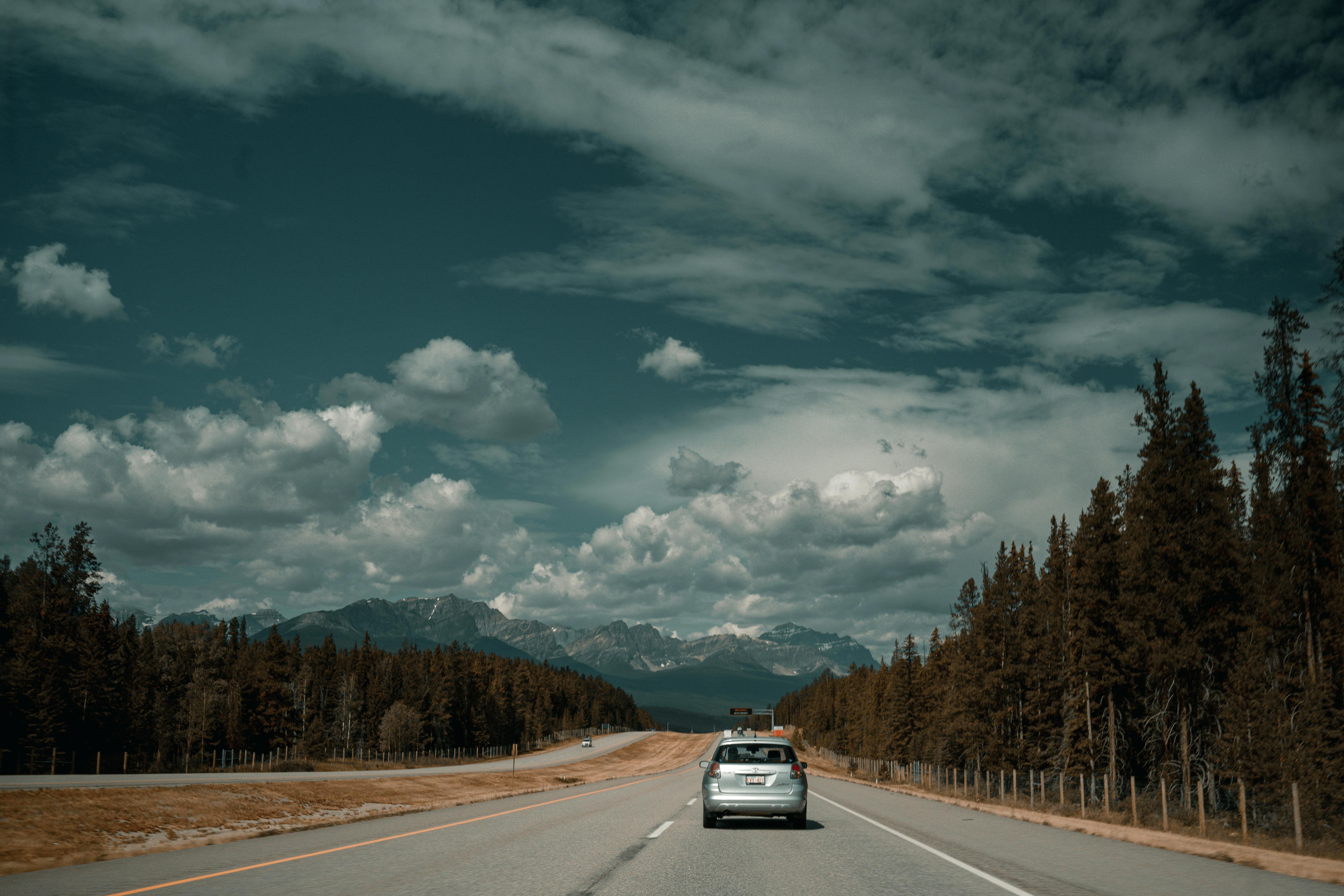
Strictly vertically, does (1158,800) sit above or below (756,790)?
below

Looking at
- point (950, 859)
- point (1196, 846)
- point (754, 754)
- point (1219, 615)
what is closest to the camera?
point (950, 859)

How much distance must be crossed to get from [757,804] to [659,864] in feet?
17.6

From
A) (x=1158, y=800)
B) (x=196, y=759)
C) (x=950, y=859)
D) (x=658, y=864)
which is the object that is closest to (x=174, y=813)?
(x=658, y=864)

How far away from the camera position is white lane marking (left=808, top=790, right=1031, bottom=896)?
9438mm

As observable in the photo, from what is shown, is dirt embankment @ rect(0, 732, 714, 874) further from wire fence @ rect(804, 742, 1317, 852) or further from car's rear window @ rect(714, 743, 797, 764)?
wire fence @ rect(804, 742, 1317, 852)

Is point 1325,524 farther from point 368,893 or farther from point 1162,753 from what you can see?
point 368,893

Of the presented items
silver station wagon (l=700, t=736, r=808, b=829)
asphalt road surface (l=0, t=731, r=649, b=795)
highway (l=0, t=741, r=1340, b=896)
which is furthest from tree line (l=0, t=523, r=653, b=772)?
silver station wagon (l=700, t=736, r=808, b=829)

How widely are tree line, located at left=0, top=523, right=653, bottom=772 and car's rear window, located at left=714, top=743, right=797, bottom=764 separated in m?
62.9

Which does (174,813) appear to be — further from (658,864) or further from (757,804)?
(658,864)

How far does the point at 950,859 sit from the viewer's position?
12242mm

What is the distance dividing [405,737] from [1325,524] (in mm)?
91706

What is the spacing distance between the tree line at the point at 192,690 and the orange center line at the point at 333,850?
177 feet

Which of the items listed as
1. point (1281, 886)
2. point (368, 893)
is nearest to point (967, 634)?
point (1281, 886)

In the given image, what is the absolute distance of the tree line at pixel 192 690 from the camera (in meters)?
62.9
